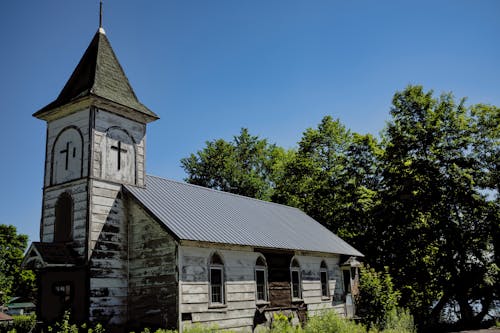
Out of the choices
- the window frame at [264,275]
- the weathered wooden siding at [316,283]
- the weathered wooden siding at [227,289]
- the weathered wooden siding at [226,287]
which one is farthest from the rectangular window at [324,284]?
the weathered wooden siding at [226,287]

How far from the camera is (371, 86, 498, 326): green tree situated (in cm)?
2873

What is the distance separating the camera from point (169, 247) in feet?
51.2

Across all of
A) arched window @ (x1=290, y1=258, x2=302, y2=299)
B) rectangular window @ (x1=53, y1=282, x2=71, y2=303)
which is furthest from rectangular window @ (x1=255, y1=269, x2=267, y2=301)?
rectangular window @ (x1=53, y1=282, x2=71, y2=303)

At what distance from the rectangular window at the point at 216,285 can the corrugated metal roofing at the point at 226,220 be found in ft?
3.90

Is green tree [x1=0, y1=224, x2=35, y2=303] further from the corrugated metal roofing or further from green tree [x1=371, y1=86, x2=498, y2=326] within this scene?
green tree [x1=371, y1=86, x2=498, y2=326]

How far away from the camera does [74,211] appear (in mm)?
16422

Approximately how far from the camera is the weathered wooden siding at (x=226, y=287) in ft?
50.2

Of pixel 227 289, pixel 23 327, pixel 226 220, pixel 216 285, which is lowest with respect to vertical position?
pixel 23 327

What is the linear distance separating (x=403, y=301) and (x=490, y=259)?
255 inches

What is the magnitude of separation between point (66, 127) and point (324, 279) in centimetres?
1435

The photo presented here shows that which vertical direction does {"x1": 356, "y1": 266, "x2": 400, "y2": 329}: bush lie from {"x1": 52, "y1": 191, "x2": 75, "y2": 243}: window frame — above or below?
below

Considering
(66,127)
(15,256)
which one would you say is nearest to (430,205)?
(66,127)

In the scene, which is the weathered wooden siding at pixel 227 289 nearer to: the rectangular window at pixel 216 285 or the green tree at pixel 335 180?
the rectangular window at pixel 216 285

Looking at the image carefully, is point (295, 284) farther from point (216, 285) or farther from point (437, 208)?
point (437, 208)
